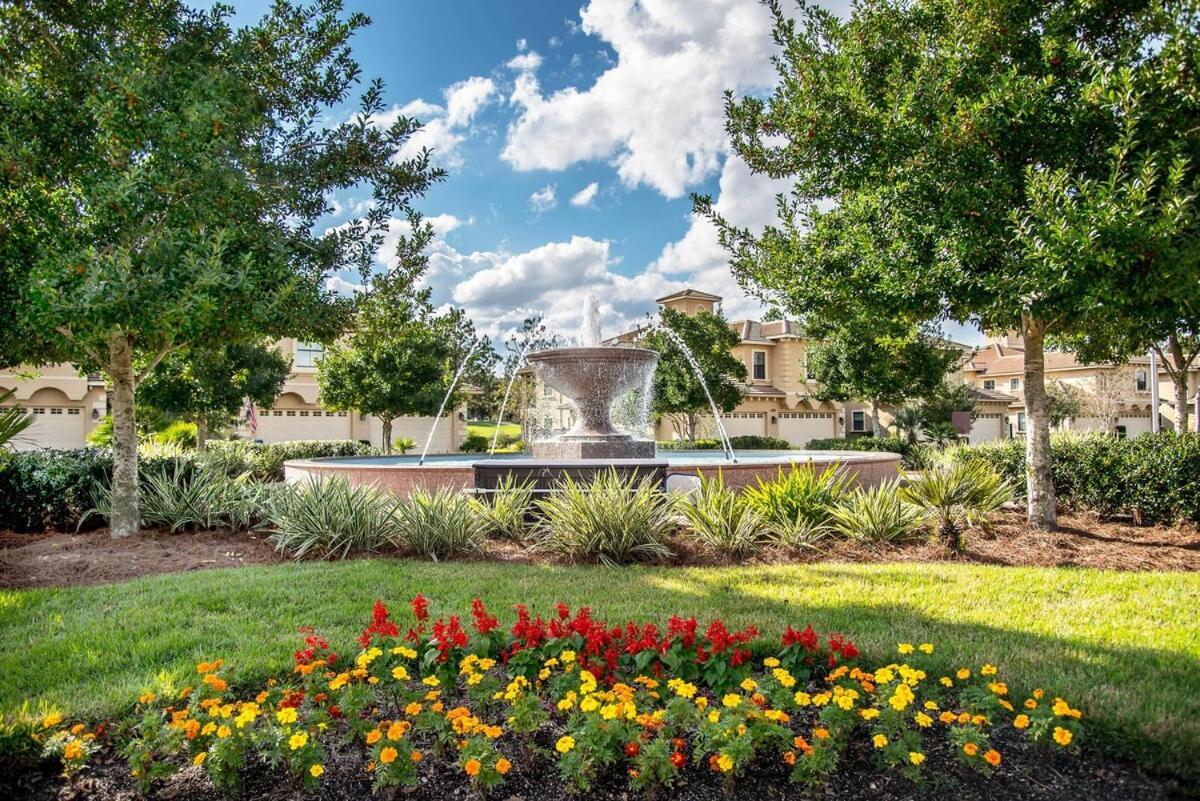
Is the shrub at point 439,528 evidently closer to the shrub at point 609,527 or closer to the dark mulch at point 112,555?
the shrub at point 609,527

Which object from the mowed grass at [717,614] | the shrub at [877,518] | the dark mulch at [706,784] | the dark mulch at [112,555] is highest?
the shrub at [877,518]

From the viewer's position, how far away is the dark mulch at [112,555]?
22.2 feet

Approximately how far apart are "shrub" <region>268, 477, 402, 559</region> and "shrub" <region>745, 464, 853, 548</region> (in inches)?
165

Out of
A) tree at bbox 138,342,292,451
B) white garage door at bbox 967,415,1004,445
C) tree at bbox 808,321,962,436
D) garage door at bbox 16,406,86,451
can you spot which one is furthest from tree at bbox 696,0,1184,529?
white garage door at bbox 967,415,1004,445

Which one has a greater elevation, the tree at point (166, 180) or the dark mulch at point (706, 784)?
the tree at point (166, 180)

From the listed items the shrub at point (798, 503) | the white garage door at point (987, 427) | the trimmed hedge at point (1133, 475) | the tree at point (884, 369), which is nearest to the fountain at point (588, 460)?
the shrub at point (798, 503)

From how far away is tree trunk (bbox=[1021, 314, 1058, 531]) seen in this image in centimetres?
832

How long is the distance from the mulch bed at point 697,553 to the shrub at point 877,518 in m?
0.14

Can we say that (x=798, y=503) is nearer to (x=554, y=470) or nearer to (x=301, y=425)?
(x=554, y=470)

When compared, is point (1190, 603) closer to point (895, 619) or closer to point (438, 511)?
point (895, 619)

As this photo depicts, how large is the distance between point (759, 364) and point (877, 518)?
101 feet

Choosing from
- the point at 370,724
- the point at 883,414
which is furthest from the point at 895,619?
the point at 883,414

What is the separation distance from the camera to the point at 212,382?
67.0ft

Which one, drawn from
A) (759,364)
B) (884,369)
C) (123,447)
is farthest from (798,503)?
(759,364)
